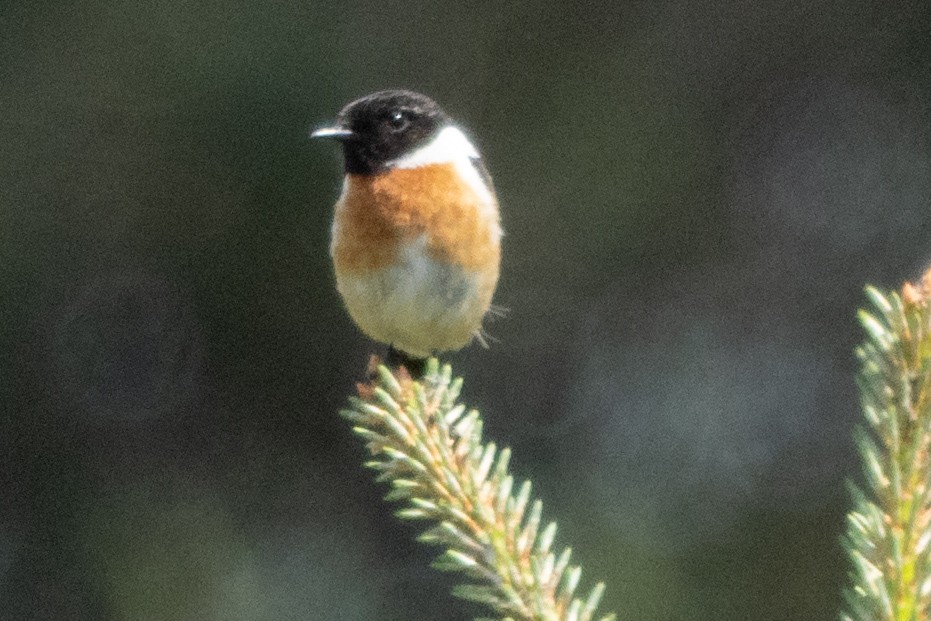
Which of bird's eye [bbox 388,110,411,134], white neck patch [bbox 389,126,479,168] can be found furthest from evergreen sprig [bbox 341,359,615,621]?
bird's eye [bbox 388,110,411,134]

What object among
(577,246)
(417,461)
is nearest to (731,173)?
(577,246)

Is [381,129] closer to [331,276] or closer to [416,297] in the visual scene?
[416,297]

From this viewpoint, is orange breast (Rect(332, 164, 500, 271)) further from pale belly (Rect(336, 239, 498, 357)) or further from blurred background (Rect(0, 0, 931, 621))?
blurred background (Rect(0, 0, 931, 621))

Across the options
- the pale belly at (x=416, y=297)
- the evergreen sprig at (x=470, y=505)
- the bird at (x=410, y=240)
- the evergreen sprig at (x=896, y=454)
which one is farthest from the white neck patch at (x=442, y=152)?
the evergreen sprig at (x=896, y=454)

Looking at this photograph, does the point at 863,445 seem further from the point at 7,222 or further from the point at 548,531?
the point at 7,222

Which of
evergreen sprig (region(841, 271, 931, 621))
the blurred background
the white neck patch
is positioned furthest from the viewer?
the blurred background

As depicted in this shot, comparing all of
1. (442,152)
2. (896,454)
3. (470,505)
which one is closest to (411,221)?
(442,152)
